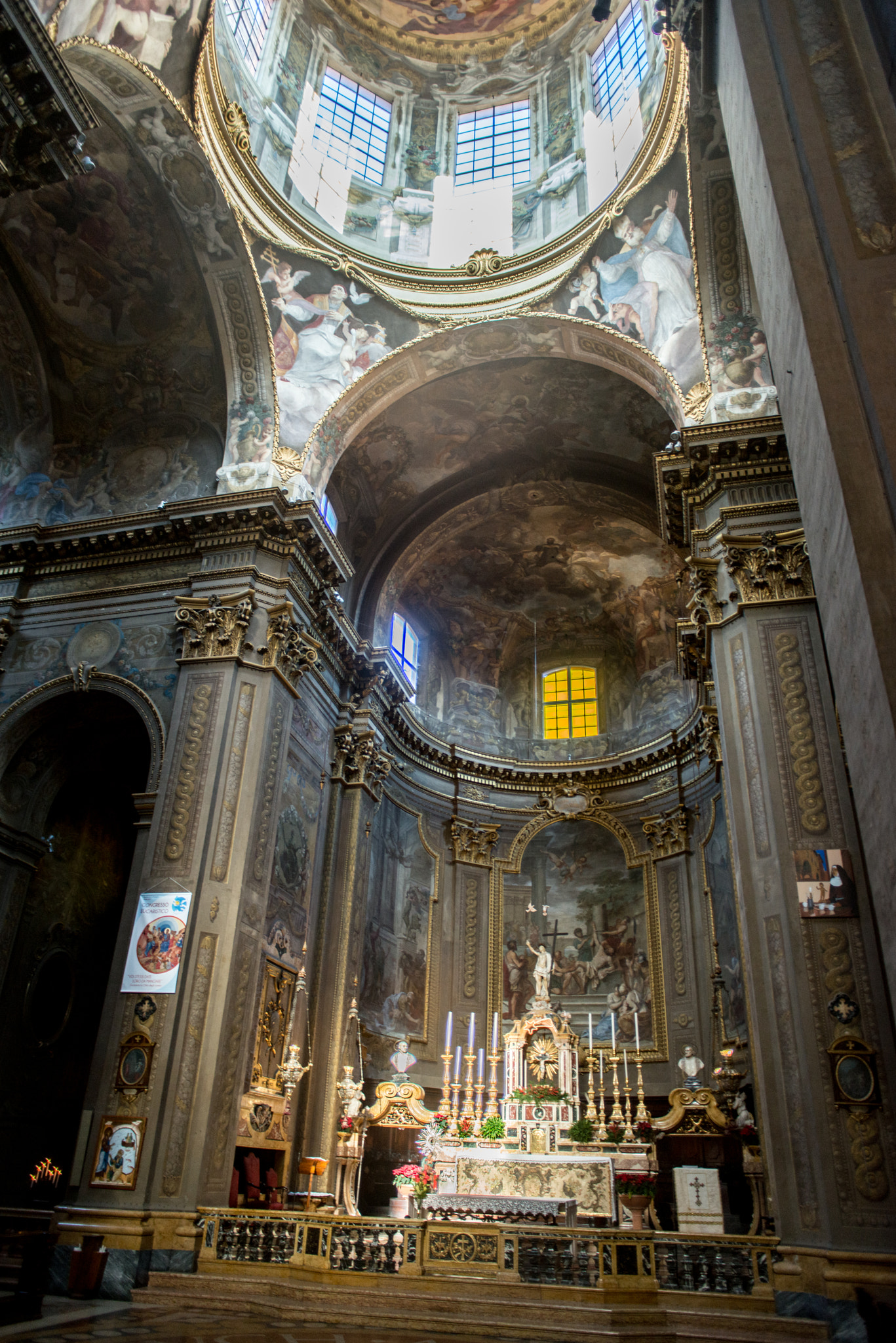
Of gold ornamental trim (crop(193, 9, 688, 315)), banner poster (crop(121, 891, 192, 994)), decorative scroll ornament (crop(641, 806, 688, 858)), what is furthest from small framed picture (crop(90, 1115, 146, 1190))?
gold ornamental trim (crop(193, 9, 688, 315))

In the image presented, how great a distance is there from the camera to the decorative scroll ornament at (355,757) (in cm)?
1667

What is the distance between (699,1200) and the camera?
11805mm

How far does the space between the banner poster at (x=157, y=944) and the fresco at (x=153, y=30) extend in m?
10.7

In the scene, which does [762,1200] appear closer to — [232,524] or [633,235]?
[232,524]

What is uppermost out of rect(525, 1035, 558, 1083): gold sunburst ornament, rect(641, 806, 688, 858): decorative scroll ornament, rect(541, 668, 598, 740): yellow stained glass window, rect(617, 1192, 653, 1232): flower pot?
rect(541, 668, 598, 740): yellow stained glass window

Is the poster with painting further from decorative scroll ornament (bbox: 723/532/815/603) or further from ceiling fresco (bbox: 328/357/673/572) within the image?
ceiling fresco (bbox: 328/357/673/572)

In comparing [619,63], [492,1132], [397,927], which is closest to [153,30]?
[619,63]

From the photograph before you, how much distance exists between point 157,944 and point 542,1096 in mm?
6378

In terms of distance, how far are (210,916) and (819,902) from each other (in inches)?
283

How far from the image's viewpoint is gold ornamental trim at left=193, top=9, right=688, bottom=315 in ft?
47.2

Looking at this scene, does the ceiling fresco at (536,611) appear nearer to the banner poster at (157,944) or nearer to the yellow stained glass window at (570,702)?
the yellow stained glass window at (570,702)

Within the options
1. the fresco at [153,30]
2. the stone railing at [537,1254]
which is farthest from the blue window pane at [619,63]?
the stone railing at [537,1254]

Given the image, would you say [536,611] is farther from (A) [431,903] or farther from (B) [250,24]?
(B) [250,24]

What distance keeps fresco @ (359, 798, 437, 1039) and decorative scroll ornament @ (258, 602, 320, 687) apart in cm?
449
